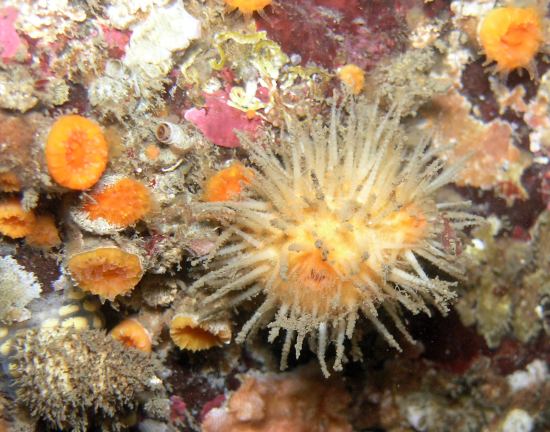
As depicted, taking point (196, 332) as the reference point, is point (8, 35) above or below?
above

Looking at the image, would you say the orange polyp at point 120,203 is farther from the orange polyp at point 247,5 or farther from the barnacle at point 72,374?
the orange polyp at point 247,5

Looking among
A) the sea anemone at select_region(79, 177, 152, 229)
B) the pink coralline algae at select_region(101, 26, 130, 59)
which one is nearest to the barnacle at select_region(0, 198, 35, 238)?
the sea anemone at select_region(79, 177, 152, 229)

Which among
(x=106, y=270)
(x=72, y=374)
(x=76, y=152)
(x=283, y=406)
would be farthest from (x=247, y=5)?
(x=283, y=406)

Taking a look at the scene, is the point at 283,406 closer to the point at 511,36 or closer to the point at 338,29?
the point at 338,29

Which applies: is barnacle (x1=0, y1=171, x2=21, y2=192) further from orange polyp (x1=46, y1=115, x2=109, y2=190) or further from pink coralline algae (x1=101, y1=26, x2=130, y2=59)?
pink coralline algae (x1=101, y1=26, x2=130, y2=59)

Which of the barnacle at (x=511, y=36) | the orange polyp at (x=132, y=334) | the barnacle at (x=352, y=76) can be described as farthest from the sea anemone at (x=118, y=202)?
the barnacle at (x=511, y=36)

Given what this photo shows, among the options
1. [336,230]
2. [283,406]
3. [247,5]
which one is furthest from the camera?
[283,406]
